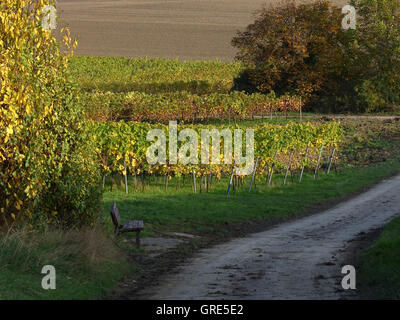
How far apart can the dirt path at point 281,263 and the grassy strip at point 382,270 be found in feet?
1.82

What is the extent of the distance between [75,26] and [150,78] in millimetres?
46928

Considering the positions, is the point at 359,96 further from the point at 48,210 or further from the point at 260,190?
the point at 48,210

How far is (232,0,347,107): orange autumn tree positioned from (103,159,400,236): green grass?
2604 cm

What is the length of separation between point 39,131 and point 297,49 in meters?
46.8

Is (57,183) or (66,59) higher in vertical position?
(66,59)

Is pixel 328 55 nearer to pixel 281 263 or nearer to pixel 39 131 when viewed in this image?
pixel 281 263

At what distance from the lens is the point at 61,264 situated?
14312 millimetres

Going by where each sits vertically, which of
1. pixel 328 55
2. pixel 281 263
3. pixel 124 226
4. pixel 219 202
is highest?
pixel 328 55

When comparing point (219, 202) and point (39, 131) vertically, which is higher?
point (39, 131)

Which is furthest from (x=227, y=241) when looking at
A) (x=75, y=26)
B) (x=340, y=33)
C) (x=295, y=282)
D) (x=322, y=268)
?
(x=75, y=26)

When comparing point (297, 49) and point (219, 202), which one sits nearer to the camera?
point (219, 202)

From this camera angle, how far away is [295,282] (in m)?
14.6

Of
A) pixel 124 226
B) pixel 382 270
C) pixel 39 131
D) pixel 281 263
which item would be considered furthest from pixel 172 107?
pixel 382 270

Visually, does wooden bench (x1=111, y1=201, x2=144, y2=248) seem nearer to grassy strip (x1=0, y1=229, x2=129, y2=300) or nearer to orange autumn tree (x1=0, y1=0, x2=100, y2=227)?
orange autumn tree (x1=0, y1=0, x2=100, y2=227)
